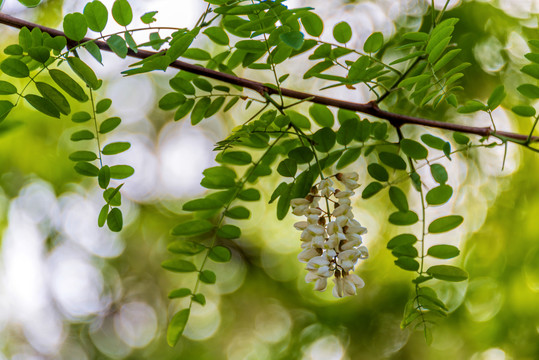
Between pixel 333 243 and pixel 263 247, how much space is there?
9.71ft

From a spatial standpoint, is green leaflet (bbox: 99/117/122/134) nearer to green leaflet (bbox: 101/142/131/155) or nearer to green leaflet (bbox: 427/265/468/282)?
green leaflet (bbox: 101/142/131/155)

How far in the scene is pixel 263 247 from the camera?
3.56 m

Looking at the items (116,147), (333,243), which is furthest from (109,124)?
(333,243)

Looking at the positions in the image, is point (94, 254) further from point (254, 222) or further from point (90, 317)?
point (254, 222)

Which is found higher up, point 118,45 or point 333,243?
point 118,45

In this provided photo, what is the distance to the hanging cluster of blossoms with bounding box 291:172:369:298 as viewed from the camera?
24.8 inches

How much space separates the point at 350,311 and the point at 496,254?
1211 millimetres

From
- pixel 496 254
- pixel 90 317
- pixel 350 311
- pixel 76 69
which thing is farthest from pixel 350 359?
pixel 76 69

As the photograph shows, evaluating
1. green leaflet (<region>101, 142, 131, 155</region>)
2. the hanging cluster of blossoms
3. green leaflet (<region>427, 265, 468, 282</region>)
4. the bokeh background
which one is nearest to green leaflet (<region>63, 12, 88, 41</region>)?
green leaflet (<region>101, 142, 131, 155</region>)

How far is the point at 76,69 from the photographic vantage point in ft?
1.95

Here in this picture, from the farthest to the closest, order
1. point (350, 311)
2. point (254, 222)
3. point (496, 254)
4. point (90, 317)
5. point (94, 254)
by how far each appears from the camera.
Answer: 1. point (90, 317)
2. point (94, 254)
3. point (254, 222)
4. point (350, 311)
5. point (496, 254)

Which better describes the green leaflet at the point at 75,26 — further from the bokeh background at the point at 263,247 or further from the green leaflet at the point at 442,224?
the bokeh background at the point at 263,247

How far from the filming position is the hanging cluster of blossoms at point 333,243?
0.63 meters

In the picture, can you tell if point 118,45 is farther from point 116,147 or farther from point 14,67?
point 116,147
